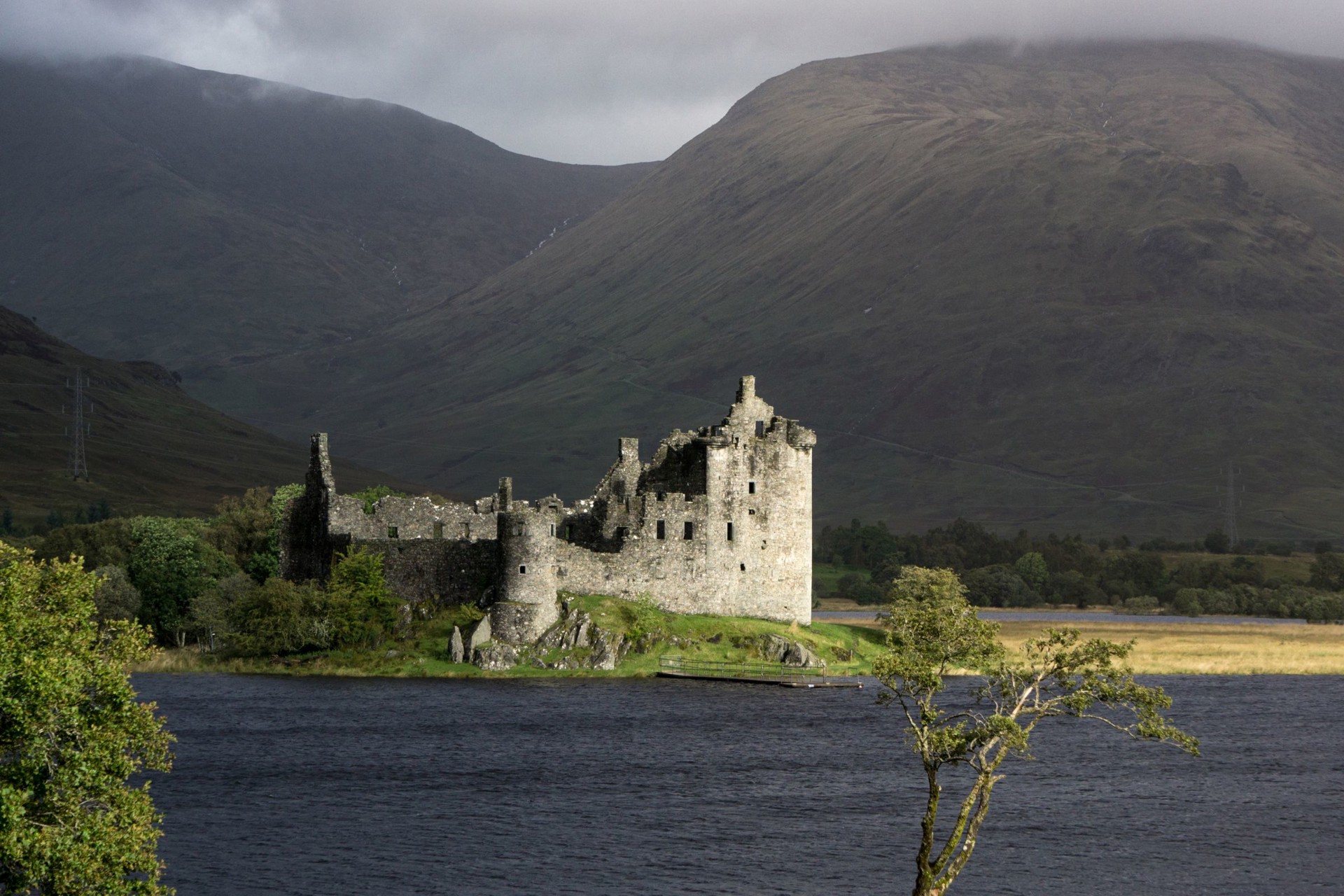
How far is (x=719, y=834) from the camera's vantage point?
165ft

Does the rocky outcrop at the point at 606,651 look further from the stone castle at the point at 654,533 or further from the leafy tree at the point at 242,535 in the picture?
the leafy tree at the point at 242,535

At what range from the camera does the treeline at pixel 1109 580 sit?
162500 millimetres

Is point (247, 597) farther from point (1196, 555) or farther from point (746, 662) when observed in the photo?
point (1196, 555)

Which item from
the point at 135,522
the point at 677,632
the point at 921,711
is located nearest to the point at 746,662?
the point at 677,632

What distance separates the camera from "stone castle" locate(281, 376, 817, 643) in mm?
81812

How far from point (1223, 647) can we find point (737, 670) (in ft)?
127

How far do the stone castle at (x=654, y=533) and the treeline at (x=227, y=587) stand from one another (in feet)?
7.60

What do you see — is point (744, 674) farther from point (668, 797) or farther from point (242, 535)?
point (242, 535)

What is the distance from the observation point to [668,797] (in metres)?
55.7

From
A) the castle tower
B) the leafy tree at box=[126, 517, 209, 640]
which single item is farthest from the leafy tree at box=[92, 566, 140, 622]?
the castle tower

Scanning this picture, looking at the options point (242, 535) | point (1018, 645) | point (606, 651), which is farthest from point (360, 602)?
point (1018, 645)

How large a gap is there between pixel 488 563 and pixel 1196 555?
137 m

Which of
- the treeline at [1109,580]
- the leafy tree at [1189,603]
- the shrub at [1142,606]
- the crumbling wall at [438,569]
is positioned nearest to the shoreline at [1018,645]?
the crumbling wall at [438,569]

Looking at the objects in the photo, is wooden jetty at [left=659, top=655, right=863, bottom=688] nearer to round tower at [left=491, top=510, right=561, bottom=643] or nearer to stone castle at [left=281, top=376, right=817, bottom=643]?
stone castle at [left=281, top=376, right=817, bottom=643]
